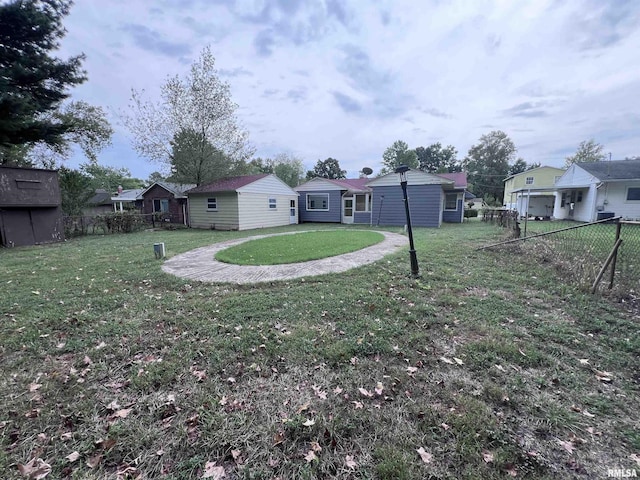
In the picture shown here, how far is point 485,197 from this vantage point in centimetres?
4600

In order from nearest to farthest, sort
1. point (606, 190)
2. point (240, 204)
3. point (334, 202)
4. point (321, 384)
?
point (321, 384), point (240, 204), point (606, 190), point (334, 202)

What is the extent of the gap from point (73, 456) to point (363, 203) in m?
18.1

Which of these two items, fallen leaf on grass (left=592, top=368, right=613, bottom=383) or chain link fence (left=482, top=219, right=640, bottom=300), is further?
chain link fence (left=482, top=219, right=640, bottom=300)

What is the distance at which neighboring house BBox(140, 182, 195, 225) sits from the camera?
20.4 meters

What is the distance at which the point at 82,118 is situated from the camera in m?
17.3

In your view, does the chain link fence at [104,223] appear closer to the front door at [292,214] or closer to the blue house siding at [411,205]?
the front door at [292,214]

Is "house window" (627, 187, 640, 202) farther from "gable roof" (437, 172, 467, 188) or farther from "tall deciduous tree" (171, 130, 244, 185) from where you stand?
"tall deciduous tree" (171, 130, 244, 185)

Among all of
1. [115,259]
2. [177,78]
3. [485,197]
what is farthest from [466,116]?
[485,197]

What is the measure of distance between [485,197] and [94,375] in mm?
53536

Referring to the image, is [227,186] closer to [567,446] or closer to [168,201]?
[168,201]

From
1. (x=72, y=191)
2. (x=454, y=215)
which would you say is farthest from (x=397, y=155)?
(x=72, y=191)

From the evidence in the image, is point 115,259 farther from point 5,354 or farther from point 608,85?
point 608,85

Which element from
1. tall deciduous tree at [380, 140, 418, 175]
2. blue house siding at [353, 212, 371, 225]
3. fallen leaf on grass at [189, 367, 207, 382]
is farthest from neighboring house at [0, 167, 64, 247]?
tall deciduous tree at [380, 140, 418, 175]

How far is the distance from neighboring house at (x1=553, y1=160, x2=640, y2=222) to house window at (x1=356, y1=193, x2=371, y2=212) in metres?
13.4
